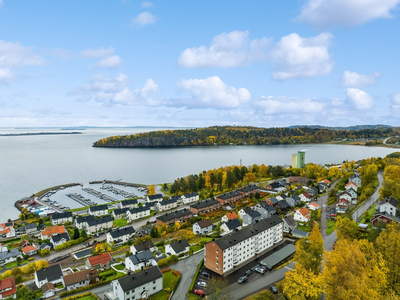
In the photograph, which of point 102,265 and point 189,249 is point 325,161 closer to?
point 189,249

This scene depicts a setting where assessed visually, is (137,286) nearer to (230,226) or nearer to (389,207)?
(230,226)

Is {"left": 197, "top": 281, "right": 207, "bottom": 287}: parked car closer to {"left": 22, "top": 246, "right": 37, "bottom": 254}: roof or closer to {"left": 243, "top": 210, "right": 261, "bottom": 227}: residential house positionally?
{"left": 243, "top": 210, "right": 261, "bottom": 227}: residential house

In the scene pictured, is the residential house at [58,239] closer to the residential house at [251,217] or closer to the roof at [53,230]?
the roof at [53,230]

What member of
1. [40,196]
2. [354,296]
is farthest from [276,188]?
[40,196]

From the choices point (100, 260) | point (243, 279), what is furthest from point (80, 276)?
point (243, 279)

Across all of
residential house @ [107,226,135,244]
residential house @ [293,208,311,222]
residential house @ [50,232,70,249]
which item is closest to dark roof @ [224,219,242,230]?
residential house @ [293,208,311,222]
